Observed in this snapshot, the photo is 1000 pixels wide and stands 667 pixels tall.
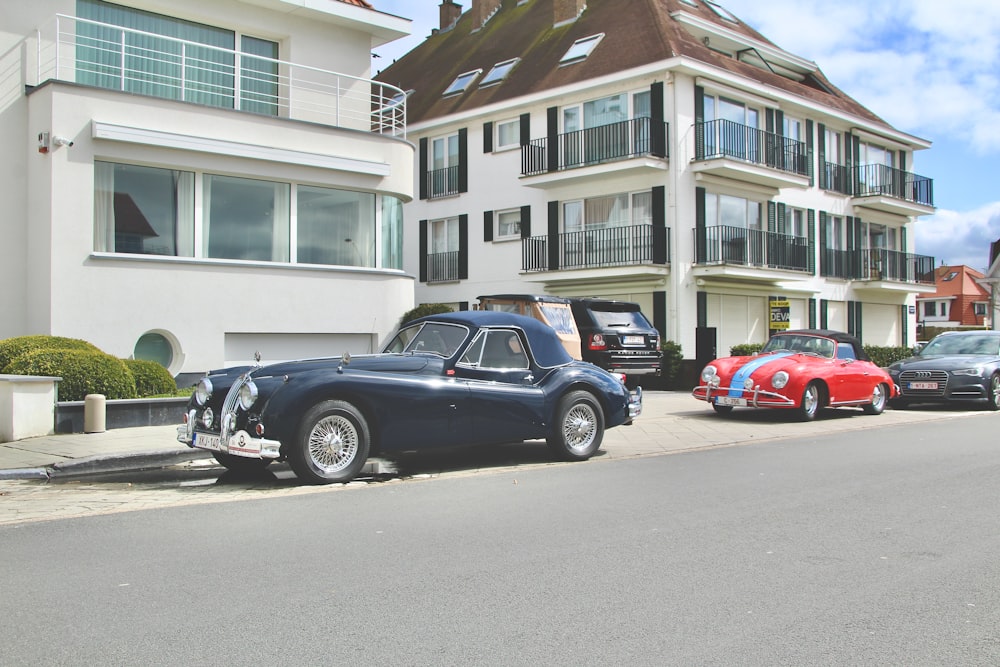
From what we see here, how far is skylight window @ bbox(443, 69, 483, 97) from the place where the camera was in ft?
108

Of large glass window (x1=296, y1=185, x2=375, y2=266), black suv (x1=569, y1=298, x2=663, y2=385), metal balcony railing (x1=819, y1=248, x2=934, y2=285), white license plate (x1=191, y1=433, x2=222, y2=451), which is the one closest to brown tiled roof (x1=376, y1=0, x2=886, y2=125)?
metal balcony railing (x1=819, y1=248, x2=934, y2=285)

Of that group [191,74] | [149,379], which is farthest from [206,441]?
[191,74]

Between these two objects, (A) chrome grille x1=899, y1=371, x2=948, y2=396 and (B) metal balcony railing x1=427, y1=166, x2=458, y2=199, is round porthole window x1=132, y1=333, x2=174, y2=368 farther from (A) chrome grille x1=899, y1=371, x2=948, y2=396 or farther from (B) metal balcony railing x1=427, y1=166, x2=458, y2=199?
(B) metal balcony railing x1=427, y1=166, x2=458, y2=199

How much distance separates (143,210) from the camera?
14.9 meters

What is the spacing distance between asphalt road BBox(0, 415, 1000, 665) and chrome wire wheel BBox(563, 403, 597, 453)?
1.82 m

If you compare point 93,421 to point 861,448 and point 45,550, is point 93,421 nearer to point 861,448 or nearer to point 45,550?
point 45,550

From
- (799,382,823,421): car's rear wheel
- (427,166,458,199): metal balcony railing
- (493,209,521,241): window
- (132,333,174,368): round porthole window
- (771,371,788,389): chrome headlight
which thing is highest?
(427,166,458,199): metal balcony railing

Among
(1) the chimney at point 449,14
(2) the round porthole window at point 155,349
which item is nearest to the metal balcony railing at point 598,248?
(2) the round porthole window at point 155,349

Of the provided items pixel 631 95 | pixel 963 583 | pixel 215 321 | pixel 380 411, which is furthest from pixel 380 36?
pixel 963 583

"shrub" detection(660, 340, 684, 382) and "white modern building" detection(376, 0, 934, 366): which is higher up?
"white modern building" detection(376, 0, 934, 366)

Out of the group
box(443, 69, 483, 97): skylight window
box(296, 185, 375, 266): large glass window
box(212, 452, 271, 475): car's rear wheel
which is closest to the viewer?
box(212, 452, 271, 475): car's rear wheel

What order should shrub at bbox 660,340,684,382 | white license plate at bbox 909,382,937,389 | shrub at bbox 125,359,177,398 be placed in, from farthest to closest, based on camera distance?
shrub at bbox 660,340,684,382, white license plate at bbox 909,382,937,389, shrub at bbox 125,359,177,398

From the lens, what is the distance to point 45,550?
5.77 metres

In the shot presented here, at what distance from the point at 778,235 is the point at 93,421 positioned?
889 inches
